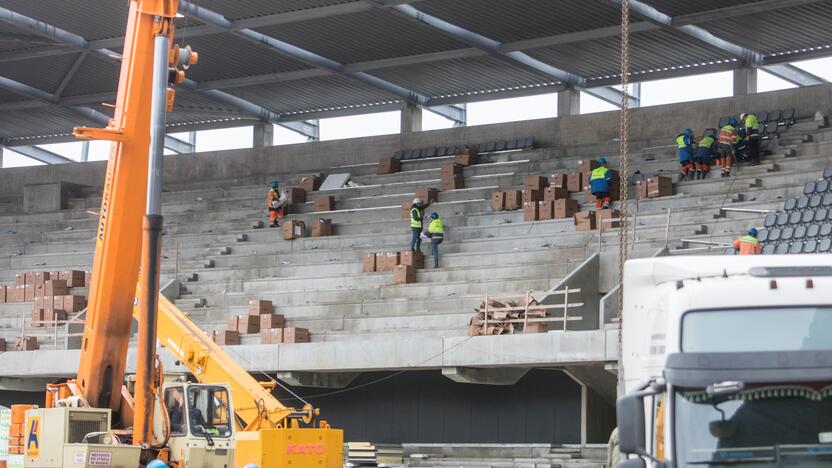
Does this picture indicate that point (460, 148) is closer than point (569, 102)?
Yes

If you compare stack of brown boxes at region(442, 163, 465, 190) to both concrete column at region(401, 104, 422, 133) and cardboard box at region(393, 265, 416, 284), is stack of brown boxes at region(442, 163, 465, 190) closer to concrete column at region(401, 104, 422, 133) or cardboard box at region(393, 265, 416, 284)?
concrete column at region(401, 104, 422, 133)

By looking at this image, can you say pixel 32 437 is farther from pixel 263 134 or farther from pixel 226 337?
pixel 263 134

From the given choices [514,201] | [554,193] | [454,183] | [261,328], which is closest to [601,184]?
[554,193]

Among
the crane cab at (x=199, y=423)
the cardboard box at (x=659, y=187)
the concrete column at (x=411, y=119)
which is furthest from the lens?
the concrete column at (x=411, y=119)

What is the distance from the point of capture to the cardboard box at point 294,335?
2886 cm

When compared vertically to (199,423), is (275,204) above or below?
above

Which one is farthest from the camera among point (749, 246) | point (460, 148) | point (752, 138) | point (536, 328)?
point (460, 148)

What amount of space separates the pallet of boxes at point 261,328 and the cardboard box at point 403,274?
2.68m

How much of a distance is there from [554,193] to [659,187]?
262cm

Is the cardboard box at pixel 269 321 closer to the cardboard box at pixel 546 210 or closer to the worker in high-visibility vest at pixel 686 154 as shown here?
the cardboard box at pixel 546 210

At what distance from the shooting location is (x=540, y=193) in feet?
113

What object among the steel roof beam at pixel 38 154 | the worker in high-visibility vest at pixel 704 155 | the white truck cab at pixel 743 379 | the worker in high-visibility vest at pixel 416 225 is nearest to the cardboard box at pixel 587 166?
the worker in high-visibility vest at pixel 704 155

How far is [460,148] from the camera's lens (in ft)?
133

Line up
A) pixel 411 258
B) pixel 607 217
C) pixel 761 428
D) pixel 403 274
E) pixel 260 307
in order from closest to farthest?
pixel 761 428
pixel 260 307
pixel 607 217
pixel 403 274
pixel 411 258
